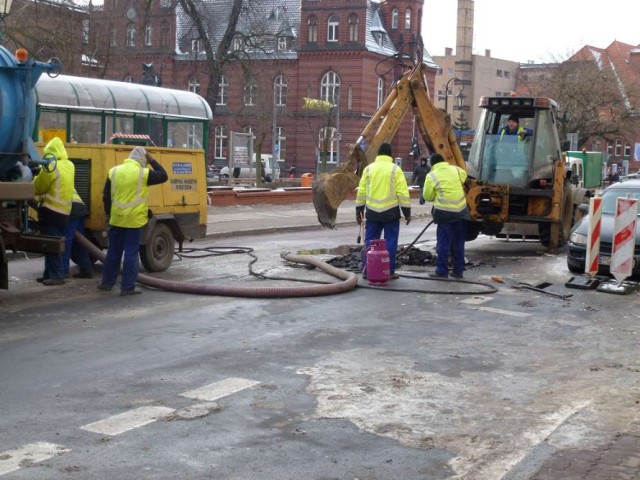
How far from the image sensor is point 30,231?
472 inches

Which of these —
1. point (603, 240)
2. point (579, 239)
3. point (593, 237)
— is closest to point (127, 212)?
point (593, 237)

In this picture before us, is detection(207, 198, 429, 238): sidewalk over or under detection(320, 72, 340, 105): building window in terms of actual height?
under

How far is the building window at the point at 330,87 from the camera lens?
239 ft

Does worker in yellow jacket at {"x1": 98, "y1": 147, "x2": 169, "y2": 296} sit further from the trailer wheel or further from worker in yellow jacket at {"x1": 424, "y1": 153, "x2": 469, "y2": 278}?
worker in yellow jacket at {"x1": 424, "y1": 153, "x2": 469, "y2": 278}

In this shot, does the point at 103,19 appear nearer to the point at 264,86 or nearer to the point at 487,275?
the point at 487,275

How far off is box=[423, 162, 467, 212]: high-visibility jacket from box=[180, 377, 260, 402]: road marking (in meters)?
6.64

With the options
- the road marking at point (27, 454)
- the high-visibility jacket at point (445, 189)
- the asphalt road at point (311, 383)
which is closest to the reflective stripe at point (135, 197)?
the asphalt road at point (311, 383)

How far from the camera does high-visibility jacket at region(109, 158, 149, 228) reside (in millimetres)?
11953

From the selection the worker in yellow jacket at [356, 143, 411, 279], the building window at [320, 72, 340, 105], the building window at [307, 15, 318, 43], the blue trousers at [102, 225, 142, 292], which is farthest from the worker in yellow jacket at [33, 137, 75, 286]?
the building window at [307, 15, 318, 43]

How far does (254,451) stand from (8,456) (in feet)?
4.81

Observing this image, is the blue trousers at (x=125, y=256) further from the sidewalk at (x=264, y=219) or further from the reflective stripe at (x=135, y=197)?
the sidewalk at (x=264, y=219)

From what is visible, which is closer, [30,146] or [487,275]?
[30,146]

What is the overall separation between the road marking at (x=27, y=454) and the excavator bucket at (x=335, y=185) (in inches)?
413

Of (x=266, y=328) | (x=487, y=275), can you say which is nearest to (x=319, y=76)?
(x=487, y=275)
